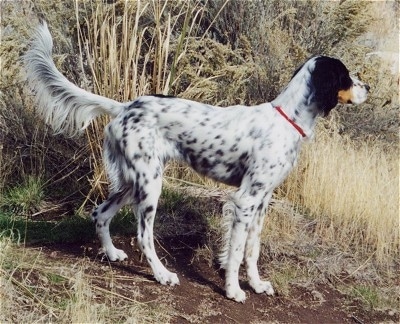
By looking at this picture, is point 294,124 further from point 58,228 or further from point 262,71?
point 262,71

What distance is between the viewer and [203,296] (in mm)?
4383

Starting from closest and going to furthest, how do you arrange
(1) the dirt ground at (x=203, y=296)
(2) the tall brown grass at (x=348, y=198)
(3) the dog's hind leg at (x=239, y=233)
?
(1) the dirt ground at (x=203, y=296)
(3) the dog's hind leg at (x=239, y=233)
(2) the tall brown grass at (x=348, y=198)

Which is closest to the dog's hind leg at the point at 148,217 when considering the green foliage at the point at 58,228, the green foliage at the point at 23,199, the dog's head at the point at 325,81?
the green foliage at the point at 58,228

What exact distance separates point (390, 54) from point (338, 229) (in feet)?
19.0

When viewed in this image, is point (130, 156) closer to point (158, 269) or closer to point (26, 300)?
point (158, 269)

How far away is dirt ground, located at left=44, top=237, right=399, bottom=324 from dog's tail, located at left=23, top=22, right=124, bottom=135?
38.1 inches

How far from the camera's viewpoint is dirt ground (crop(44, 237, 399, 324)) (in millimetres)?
4184

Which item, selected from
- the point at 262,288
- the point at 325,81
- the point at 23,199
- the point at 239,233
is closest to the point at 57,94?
the point at 23,199

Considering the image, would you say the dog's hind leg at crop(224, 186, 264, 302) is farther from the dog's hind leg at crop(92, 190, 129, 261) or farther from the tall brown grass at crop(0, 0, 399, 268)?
the tall brown grass at crop(0, 0, 399, 268)

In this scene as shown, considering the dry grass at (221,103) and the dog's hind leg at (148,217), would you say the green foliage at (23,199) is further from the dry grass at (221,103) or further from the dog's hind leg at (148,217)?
the dog's hind leg at (148,217)

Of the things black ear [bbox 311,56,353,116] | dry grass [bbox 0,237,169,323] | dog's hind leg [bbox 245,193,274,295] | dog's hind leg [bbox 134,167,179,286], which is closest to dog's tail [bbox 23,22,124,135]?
dog's hind leg [bbox 134,167,179,286]

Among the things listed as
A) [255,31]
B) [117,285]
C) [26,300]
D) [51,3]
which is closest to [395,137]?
[255,31]

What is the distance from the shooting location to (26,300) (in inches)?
148

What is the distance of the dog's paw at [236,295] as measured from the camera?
14.4ft
